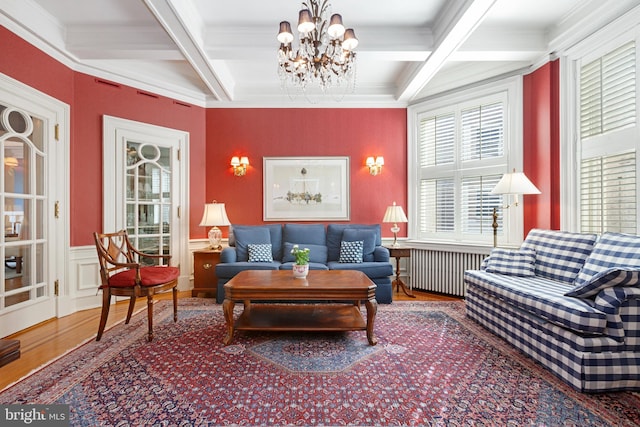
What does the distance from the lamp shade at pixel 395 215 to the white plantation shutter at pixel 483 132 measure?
1.19 metres

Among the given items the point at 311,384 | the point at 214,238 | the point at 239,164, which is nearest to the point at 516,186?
the point at 311,384

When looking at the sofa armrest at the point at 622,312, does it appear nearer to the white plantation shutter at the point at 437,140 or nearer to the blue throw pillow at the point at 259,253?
the white plantation shutter at the point at 437,140

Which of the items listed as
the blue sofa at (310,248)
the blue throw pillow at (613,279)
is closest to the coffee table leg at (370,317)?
the blue sofa at (310,248)

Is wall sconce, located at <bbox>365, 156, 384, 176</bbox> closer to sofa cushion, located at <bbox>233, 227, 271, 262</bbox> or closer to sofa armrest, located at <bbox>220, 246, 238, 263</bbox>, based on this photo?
sofa cushion, located at <bbox>233, 227, 271, 262</bbox>

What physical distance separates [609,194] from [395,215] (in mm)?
2354

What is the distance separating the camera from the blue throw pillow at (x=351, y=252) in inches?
170

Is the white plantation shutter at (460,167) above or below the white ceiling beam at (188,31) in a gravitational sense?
below

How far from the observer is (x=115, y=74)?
13.3 feet

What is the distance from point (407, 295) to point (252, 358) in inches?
106

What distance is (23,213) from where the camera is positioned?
3195mm

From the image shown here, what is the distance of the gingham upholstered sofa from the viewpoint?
200 cm

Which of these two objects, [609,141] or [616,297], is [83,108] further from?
[609,141]

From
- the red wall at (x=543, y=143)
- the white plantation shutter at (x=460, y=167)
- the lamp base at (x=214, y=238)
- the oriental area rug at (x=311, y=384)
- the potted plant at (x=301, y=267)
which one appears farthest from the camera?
the lamp base at (x=214, y=238)

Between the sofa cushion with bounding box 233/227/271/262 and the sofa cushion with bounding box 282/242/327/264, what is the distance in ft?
1.01
